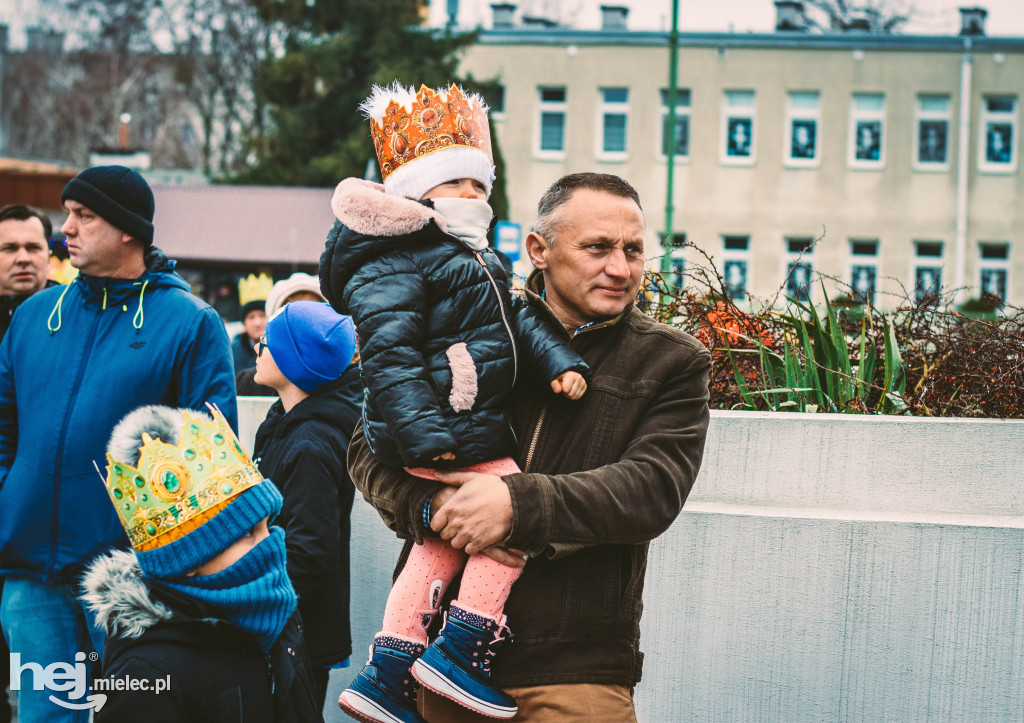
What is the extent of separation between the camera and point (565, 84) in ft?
112

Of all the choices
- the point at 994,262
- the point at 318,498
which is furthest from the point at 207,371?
the point at 994,262

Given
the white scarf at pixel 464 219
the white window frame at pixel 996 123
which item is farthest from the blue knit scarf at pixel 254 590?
the white window frame at pixel 996 123

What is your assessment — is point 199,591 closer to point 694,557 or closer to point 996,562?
point 694,557

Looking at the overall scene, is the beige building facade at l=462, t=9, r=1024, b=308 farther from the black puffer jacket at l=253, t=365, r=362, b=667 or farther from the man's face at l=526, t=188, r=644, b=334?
the man's face at l=526, t=188, r=644, b=334

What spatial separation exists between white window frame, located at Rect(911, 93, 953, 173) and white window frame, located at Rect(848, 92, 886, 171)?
34.1 inches

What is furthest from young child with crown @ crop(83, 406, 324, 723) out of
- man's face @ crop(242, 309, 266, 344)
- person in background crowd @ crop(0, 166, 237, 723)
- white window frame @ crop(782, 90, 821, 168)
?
white window frame @ crop(782, 90, 821, 168)

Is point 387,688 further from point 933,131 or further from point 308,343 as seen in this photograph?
point 933,131

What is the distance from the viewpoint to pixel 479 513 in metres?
2.39

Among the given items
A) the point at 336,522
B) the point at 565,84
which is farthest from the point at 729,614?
the point at 565,84

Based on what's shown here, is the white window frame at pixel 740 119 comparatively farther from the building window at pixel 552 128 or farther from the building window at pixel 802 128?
the building window at pixel 552 128

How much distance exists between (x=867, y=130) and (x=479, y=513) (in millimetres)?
33866

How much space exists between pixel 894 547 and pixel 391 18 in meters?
26.1

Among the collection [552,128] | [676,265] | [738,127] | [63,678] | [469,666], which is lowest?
[63,678]

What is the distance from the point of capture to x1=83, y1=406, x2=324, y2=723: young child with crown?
103 inches
